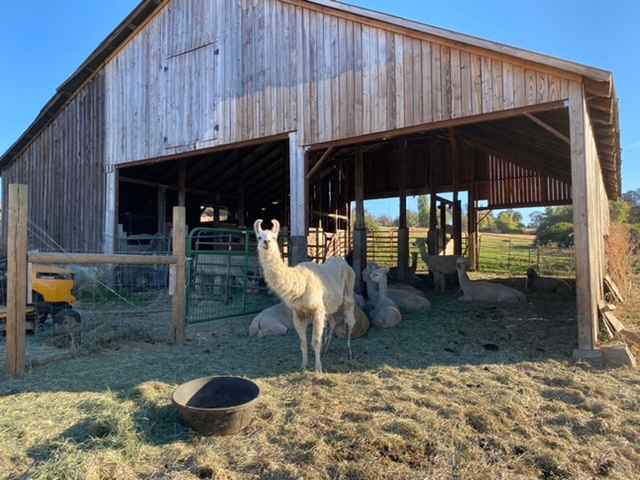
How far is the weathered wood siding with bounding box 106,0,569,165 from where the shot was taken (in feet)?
24.2

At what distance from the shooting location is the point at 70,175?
1394 cm

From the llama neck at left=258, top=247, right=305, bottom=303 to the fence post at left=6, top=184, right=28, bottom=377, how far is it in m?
2.87

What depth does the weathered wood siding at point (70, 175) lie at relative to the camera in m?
13.2

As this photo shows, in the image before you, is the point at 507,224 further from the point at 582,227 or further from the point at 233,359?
the point at 233,359

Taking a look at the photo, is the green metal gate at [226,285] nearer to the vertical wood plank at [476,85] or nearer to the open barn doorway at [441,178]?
the open barn doorway at [441,178]

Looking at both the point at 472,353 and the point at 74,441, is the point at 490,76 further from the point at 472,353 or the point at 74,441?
the point at 74,441

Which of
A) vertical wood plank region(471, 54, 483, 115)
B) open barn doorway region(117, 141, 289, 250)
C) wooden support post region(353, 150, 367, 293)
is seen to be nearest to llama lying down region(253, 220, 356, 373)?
vertical wood plank region(471, 54, 483, 115)

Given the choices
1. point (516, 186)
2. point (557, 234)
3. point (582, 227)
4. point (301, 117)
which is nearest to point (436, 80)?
point (301, 117)

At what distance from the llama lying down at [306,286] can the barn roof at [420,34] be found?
13.7 ft

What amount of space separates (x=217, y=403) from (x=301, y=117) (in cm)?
680

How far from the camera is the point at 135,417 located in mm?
3680

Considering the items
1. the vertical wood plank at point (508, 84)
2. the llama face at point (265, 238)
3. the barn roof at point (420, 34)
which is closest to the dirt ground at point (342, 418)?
the llama face at point (265, 238)

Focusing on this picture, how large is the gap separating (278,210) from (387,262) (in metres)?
6.31

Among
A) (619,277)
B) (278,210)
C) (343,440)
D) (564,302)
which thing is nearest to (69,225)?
(278,210)
